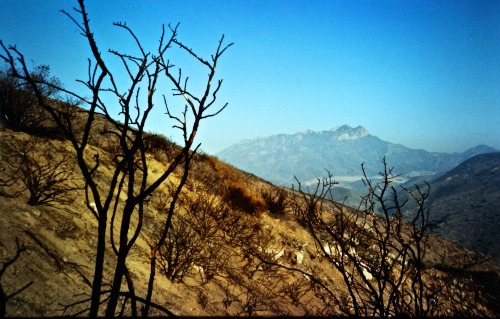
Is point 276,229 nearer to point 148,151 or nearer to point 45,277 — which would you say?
point 148,151

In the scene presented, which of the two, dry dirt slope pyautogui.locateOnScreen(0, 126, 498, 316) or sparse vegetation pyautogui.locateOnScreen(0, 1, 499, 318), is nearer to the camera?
sparse vegetation pyautogui.locateOnScreen(0, 1, 499, 318)

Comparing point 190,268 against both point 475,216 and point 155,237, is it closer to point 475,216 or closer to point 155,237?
point 155,237

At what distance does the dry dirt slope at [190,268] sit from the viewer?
7.25ft

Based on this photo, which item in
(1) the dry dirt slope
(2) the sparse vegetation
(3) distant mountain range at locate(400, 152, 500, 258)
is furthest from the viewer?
(3) distant mountain range at locate(400, 152, 500, 258)

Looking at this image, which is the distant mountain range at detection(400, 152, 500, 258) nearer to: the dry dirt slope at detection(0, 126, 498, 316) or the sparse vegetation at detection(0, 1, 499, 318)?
the dry dirt slope at detection(0, 126, 498, 316)

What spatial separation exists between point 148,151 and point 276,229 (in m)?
3.65

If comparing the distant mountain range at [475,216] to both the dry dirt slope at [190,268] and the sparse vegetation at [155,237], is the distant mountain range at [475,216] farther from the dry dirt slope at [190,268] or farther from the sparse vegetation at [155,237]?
the sparse vegetation at [155,237]

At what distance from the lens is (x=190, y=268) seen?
3.64 m

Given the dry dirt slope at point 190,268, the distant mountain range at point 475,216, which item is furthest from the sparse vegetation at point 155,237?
the distant mountain range at point 475,216

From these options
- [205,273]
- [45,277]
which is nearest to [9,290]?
[45,277]

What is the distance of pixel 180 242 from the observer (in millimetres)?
3807

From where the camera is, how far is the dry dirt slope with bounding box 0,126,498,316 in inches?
87.0

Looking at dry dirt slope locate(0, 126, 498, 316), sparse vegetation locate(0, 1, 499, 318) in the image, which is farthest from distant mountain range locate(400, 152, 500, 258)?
sparse vegetation locate(0, 1, 499, 318)

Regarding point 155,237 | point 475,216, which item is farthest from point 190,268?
point 475,216
